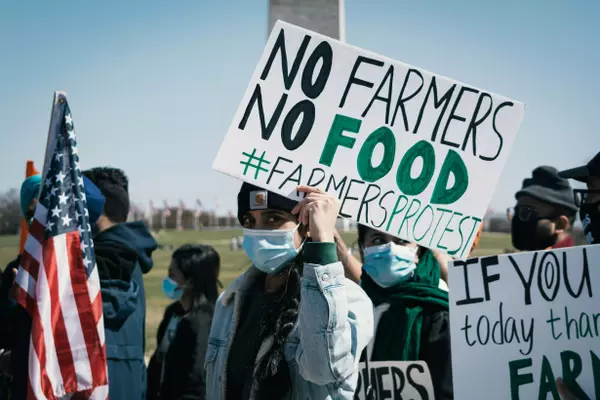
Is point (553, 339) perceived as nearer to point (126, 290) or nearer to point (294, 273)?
point (294, 273)

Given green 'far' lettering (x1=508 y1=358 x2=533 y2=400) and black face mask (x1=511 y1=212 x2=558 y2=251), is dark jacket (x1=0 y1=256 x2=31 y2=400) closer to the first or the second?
green 'far' lettering (x1=508 y1=358 x2=533 y2=400)

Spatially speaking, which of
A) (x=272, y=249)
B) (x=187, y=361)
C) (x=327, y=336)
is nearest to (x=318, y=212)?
(x=272, y=249)

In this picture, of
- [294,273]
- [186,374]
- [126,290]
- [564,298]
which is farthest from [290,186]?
[186,374]

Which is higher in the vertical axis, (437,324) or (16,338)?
(437,324)

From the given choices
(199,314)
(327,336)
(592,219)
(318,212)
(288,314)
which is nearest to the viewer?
(327,336)

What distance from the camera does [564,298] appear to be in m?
2.82

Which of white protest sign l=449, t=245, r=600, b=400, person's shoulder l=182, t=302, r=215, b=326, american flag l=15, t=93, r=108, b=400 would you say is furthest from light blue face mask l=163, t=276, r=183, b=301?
white protest sign l=449, t=245, r=600, b=400

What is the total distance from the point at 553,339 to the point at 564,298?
0.55 feet

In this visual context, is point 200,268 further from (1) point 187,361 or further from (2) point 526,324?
(2) point 526,324

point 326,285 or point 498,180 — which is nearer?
point 326,285

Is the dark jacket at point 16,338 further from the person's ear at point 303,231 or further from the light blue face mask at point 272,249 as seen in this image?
the person's ear at point 303,231

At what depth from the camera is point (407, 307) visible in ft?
12.0

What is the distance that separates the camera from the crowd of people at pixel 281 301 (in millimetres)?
2482

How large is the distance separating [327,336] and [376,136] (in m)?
0.96
